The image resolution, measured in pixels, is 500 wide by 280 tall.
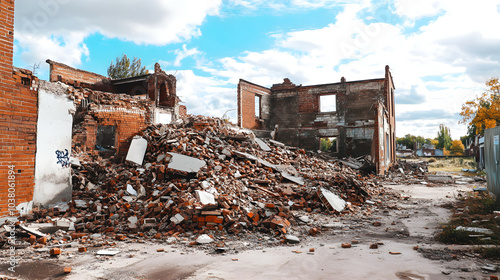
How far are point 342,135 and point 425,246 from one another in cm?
1628

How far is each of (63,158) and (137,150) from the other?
2.30m

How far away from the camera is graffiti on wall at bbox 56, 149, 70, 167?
24.2 feet

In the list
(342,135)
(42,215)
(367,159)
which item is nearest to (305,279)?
(42,215)

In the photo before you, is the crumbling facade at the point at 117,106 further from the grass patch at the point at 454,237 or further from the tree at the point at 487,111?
the tree at the point at 487,111

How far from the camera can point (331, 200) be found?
8.14 m

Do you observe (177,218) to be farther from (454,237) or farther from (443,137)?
(443,137)

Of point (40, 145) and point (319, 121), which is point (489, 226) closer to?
point (40, 145)

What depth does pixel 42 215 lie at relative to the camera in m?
6.53

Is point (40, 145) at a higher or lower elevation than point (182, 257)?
higher

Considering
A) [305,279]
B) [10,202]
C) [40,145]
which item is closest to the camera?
[305,279]

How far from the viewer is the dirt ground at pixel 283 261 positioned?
12.4ft

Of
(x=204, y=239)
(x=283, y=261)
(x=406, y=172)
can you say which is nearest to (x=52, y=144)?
(x=204, y=239)

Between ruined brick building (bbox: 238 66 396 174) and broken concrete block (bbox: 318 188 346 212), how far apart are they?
34.5 ft

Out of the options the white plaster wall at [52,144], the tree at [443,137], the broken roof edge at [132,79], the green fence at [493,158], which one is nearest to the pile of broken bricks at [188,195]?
Answer: the white plaster wall at [52,144]
